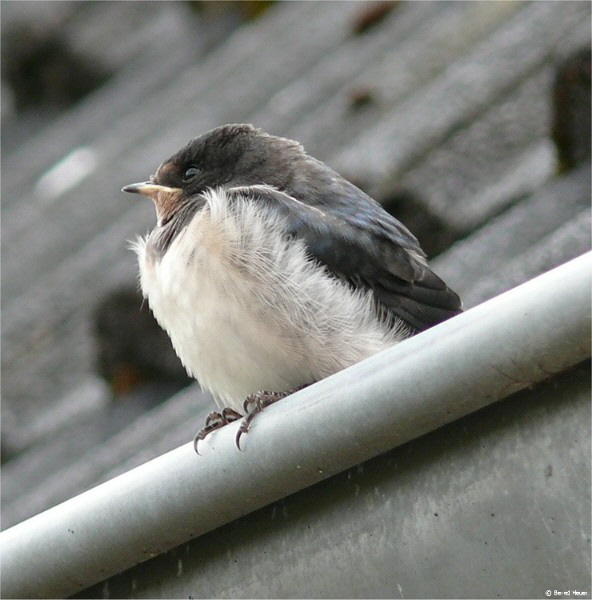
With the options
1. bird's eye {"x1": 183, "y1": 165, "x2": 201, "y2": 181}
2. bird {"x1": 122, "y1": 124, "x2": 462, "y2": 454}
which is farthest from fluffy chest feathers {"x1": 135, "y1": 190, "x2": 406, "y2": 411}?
bird's eye {"x1": 183, "y1": 165, "x2": 201, "y2": 181}

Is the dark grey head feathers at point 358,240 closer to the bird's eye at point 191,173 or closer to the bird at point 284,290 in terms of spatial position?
the bird at point 284,290

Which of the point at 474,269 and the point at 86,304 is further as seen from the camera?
the point at 86,304

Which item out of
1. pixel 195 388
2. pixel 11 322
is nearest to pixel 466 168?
pixel 195 388

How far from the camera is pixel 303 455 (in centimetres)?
155

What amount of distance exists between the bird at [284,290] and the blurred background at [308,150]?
0.17 meters

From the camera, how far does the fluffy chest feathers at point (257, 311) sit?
2.39 meters

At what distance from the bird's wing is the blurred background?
0.42ft

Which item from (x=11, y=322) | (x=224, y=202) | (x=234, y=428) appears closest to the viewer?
(x=234, y=428)

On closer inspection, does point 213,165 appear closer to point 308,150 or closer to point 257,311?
point 308,150

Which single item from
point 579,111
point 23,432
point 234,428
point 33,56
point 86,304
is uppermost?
point 33,56

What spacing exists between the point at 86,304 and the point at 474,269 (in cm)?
103

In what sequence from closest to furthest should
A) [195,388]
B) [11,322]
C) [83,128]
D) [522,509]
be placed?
[522,509] → [195,388] → [11,322] → [83,128]

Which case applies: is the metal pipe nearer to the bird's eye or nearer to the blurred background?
the blurred background

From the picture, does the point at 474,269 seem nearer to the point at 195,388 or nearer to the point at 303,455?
the point at 195,388
